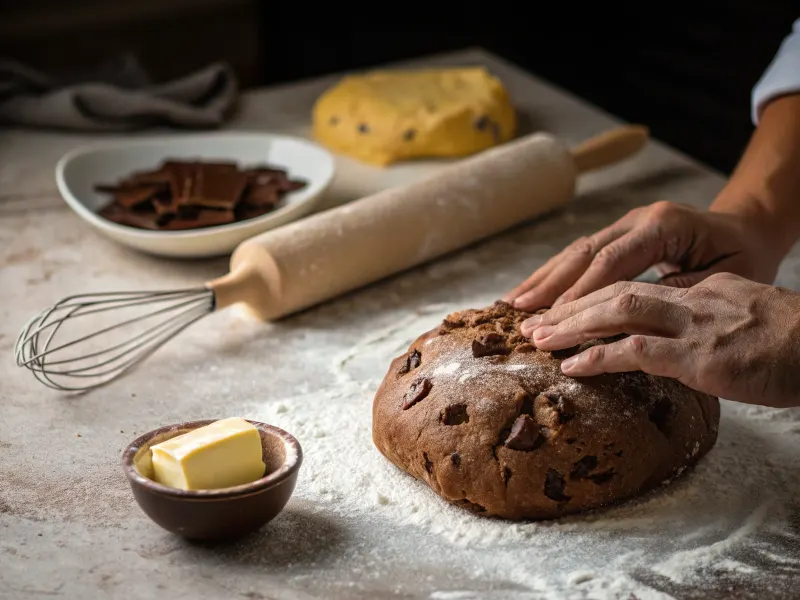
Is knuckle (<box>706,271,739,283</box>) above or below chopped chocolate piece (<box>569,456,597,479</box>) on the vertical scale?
above

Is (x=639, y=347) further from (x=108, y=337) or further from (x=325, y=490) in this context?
(x=108, y=337)

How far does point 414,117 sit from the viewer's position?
8.58ft

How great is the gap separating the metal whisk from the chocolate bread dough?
549mm

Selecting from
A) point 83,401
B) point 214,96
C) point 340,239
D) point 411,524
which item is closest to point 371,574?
point 411,524

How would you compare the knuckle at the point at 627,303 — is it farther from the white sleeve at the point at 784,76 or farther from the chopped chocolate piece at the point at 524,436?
the white sleeve at the point at 784,76

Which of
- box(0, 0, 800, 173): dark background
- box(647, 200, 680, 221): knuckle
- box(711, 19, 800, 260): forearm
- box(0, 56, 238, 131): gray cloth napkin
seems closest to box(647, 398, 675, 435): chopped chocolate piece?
box(647, 200, 680, 221): knuckle

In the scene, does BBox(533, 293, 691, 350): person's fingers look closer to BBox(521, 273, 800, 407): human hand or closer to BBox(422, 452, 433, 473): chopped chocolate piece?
BBox(521, 273, 800, 407): human hand

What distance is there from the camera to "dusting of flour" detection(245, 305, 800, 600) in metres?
1.28

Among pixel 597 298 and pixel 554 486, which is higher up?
pixel 597 298

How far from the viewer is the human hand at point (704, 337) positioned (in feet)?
4.34

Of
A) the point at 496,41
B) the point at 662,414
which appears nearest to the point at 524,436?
the point at 662,414

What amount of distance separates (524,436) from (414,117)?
4.73 ft

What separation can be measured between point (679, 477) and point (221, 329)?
93 cm

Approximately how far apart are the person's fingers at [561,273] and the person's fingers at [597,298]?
177mm
